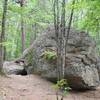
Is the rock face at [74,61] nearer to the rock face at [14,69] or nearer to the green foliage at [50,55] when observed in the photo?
the green foliage at [50,55]

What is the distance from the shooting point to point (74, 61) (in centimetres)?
1209

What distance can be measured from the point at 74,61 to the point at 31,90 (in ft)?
8.77

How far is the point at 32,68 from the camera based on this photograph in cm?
1357

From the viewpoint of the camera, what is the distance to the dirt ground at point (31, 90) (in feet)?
32.7

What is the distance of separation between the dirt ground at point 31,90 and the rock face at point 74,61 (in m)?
0.48

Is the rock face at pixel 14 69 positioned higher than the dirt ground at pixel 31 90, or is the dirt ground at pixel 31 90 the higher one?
the rock face at pixel 14 69

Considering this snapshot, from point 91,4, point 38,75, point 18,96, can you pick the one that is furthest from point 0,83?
point 91,4

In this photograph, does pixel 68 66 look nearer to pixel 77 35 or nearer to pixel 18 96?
pixel 77 35

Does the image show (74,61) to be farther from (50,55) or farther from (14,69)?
(14,69)

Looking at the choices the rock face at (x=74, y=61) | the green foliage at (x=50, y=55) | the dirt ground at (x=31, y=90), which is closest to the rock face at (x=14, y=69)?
the rock face at (x=74, y=61)

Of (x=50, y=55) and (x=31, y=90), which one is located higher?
(x=50, y=55)

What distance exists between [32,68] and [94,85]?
3535 mm

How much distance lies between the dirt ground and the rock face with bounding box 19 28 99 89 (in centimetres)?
48

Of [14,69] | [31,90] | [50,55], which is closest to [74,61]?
[50,55]
